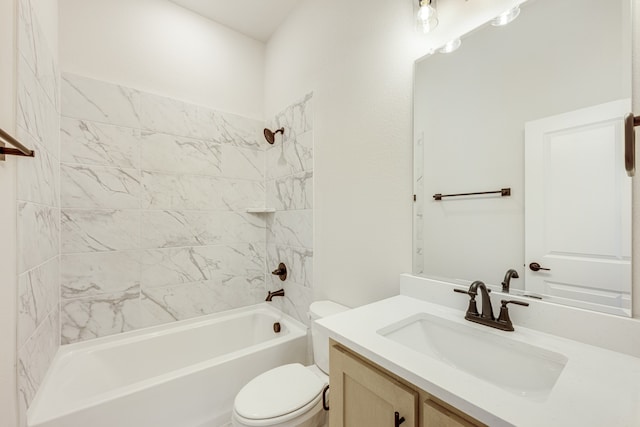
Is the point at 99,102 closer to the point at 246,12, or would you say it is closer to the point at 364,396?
the point at 246,12

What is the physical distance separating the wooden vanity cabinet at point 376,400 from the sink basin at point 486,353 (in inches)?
6.1

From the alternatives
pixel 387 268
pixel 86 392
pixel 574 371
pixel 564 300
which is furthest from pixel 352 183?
pixel 86 392

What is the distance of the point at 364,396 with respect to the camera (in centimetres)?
77

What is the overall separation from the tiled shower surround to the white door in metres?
1.29

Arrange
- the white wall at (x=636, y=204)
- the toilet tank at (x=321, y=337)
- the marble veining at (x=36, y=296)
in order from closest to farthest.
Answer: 1. the white wall at (x=636, y=204)
2. the marble veining at (x=36, y=296)
3. the toilet tank at (x=321, y=337)

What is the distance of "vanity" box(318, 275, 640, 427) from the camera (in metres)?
0.51

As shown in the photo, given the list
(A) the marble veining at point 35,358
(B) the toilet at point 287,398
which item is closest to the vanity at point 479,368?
(B) the toilet at point 287,398

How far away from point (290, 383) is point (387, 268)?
2.50 feet

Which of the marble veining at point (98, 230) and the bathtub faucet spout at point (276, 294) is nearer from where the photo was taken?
the marble veining at point (98, 230)

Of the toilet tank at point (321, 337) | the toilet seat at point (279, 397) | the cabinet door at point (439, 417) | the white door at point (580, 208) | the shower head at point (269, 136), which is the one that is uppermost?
the shower head at point (269, 136)

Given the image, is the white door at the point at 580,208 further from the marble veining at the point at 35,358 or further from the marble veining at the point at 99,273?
the marble veining at the point at 99,273

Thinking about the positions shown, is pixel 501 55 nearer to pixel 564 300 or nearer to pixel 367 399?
pixel 564 300

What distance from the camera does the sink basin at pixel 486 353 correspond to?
28.5 inches

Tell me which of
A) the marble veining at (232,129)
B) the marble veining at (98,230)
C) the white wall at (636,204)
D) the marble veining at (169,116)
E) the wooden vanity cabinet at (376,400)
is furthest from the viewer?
the marble veining at (232,129)
